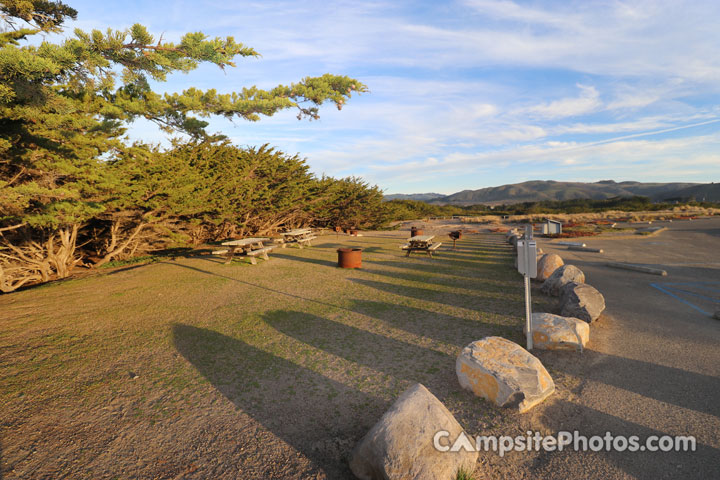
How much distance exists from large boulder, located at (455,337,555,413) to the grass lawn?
17 cm

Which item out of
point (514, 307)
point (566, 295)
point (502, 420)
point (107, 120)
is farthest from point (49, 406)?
point (566, 295)

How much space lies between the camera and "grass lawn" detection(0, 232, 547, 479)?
2.92 metres

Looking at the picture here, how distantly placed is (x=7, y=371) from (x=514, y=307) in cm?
875

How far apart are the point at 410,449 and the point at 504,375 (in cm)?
164

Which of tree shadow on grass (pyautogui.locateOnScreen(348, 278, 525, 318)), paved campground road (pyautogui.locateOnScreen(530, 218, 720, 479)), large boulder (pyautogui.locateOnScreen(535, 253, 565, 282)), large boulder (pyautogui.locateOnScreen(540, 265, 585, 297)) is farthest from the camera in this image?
large boulder (pyautogui.locateOnScreen(535, 253, 565, 282))

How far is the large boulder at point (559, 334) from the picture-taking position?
4742 mm

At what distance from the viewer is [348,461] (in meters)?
2.84

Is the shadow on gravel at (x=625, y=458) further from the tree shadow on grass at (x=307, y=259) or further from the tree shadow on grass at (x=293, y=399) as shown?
the tree shadow on grass at (x=307, y=259)

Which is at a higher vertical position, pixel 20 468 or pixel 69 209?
pixel 69 209

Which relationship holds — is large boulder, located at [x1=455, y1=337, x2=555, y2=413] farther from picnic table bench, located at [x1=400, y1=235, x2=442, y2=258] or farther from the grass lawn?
picnic table bench, located at [x1=400, y1=235, x2=442, y2=258]

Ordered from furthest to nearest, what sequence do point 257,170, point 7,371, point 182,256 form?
1. point 257,170
2. point 182,256
3. point 7,371

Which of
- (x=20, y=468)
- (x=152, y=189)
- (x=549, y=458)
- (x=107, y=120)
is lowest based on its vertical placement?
(x=549, y=458)

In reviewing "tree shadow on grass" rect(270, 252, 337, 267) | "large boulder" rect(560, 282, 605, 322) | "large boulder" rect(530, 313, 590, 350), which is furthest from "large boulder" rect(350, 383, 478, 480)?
"tree shadow on grass" rect(270, 252, 337, 267)

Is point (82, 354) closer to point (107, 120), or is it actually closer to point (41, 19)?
point (107, 120)
